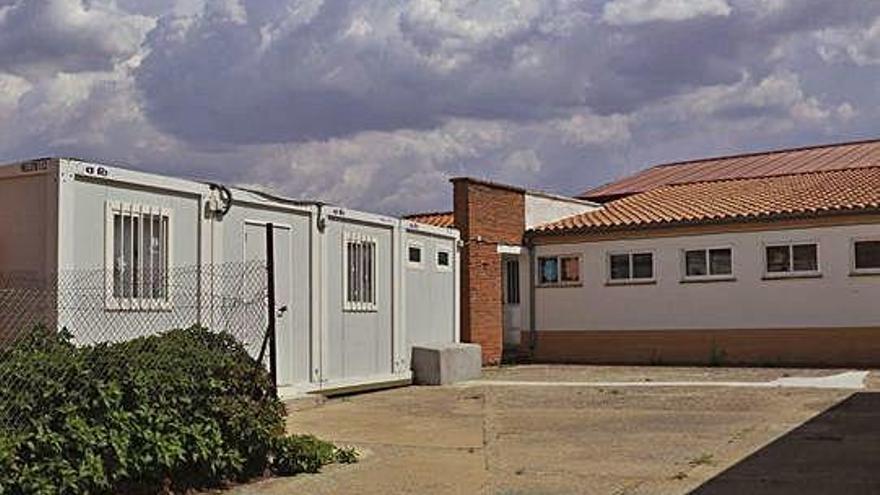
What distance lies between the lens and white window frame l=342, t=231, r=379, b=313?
57.5 ft

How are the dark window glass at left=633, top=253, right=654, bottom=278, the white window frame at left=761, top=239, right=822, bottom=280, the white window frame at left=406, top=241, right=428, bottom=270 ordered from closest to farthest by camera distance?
1. the white window frame at left=406, top=241, right=428, bottom=270
2. the white window frame at left=761, top=239, right=822, bottom=280
3. the dark window glass at left=633, top=253, right=654, bottom=278

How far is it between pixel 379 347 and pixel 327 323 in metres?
1.90

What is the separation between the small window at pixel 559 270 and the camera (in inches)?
Answer: 1008

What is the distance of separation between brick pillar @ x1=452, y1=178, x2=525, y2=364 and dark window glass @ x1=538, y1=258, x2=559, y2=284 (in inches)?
48.0

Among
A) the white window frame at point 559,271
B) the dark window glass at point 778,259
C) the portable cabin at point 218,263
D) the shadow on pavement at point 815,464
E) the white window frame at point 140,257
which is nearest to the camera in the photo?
the shadow on pavement at point 815,464

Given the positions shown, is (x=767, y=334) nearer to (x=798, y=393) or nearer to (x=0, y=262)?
(x=798, y=393)

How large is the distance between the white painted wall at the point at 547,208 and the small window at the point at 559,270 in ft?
3.19

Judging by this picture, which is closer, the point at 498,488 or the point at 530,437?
the point at 498,488

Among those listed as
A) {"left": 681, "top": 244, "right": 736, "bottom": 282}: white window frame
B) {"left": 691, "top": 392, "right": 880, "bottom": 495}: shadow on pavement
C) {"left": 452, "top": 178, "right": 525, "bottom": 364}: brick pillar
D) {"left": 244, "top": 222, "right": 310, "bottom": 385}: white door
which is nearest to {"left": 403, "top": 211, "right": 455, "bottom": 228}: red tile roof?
{"left": 452, "top": 178, "right": 525, "bottom": 364}: brick pillar

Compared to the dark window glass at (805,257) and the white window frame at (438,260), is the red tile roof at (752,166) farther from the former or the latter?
the white window frame at (438,260)

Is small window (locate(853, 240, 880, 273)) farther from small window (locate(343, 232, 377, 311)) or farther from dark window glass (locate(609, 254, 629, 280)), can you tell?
small window (locate(343, 232, 377, 311))

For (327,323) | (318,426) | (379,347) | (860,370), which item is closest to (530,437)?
(318,426)

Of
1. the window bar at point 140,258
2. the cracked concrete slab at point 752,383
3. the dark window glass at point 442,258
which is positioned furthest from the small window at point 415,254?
the window bar at point 140,258

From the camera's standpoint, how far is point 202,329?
1020 centimetres
